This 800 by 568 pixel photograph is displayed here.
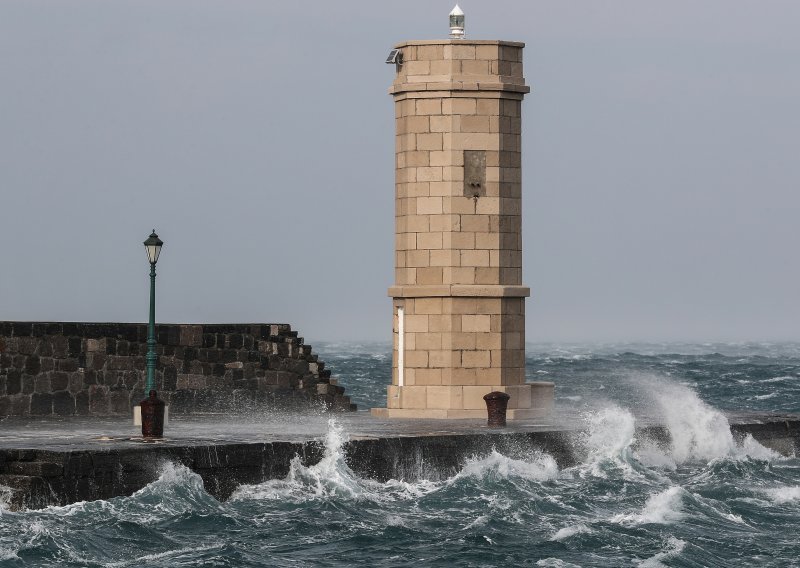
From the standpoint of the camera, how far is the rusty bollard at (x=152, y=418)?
2247 centimetres

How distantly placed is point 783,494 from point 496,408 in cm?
411

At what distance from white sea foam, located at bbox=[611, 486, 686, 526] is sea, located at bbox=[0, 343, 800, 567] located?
3 cm

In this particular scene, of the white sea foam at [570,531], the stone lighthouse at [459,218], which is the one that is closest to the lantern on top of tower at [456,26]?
the stone lighthouse at [459,218]

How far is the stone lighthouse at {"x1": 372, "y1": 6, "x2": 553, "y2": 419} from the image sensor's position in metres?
28.3

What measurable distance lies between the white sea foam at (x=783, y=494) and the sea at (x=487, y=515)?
29 millimetres

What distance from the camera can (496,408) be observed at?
85.1 feet

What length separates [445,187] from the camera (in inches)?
1117

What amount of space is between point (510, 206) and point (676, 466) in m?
4.79

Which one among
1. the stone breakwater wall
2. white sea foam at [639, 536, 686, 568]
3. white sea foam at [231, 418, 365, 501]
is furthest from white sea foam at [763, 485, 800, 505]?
the stone breakwater wall

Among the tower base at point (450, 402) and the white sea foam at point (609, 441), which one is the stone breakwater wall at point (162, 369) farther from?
the white sea foam at point (609, 441)

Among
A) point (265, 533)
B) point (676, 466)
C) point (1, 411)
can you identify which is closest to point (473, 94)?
point (676, 466)

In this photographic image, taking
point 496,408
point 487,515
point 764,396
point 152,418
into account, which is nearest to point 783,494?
point 496,408

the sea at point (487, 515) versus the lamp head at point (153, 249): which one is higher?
the lamp head at point (153, 249)

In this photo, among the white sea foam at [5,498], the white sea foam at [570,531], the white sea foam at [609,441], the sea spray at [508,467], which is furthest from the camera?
the white sea foam at [609,441]
